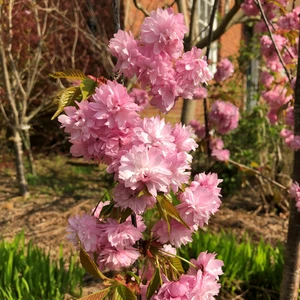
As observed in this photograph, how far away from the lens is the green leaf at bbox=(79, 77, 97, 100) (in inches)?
42.2

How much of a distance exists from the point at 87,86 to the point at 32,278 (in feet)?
5.01

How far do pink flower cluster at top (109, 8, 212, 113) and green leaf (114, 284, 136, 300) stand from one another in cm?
52

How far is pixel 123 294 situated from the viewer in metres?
1.07

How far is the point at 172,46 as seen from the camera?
1.08 meters

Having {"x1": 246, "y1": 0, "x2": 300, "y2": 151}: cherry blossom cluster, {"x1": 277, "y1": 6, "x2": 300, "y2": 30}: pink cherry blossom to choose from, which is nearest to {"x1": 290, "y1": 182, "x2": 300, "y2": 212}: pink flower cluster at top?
{"x1": 246, "y1": 0, "x2": 300, "y2": 151}: cherry blossom cluster

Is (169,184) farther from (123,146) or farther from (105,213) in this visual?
(105,213)

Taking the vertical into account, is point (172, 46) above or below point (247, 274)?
above

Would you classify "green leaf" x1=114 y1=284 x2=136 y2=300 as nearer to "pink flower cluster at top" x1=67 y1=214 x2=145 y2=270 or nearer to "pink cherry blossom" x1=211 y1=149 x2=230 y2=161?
"pink flower cluster at top" x1=67 y1=214 x2=145 y2=270

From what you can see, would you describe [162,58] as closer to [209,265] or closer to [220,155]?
[209,265]

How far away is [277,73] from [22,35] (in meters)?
3.84

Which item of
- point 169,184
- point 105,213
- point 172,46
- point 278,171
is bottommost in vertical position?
point 278,171

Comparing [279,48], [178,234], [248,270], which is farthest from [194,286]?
[279,48]

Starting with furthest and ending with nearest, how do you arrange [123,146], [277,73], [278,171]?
[278,171], [277,73], [123,146]

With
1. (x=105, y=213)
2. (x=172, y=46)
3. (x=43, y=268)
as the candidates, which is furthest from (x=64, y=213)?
(x=172, y=46)
